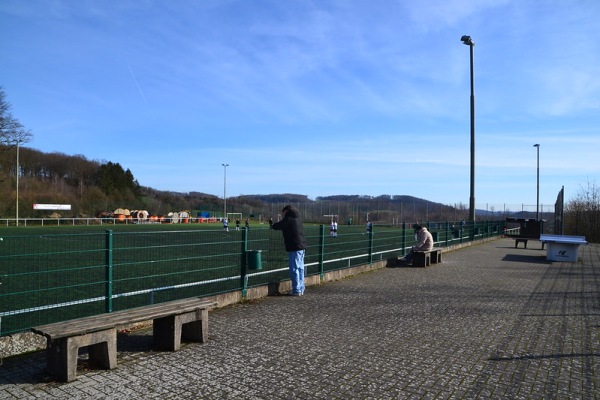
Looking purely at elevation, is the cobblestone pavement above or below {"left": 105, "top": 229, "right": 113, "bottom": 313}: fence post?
below

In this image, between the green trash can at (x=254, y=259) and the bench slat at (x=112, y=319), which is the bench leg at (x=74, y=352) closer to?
the bench slat at (x=112, y=319)

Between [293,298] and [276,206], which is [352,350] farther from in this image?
[276,206]

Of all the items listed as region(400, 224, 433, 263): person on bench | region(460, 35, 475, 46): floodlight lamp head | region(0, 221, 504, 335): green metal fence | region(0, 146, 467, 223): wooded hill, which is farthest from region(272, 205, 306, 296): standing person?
region(0, 146, 467, 223): wooded hill

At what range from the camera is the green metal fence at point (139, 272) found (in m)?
7.36

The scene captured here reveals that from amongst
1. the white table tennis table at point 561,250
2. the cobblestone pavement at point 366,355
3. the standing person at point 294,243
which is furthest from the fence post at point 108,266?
the white table tennis table at point 561,250

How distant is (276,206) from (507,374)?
265ft

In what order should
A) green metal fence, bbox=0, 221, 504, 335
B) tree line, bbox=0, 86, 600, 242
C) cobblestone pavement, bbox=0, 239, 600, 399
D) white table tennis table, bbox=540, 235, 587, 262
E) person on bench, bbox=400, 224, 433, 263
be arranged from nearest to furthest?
1. cobblestone pavement, bbox=0, 239, 600, 399
2. green metal fence, bbox=0, 221, 504, 335
3. person on bench, bbox=400, 224, 433, 263
4. white table tennis table, bbox=540, 235, 587, 262
5. tree line, bbox=0, 86, 600, 242

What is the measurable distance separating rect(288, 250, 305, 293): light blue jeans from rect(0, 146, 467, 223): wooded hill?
47409 mm

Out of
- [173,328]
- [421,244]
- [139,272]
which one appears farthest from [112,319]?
[421,244]

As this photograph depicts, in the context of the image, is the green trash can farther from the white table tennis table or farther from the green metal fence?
the white table tennis table

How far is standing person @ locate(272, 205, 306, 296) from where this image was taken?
981cm

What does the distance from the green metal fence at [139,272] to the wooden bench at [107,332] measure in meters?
0.94

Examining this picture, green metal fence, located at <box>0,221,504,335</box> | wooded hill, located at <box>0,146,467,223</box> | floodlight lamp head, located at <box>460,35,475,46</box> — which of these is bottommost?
→ green metal fence, located at <box>0,221,504,335</box>

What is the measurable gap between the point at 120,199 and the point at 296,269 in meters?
84.8
